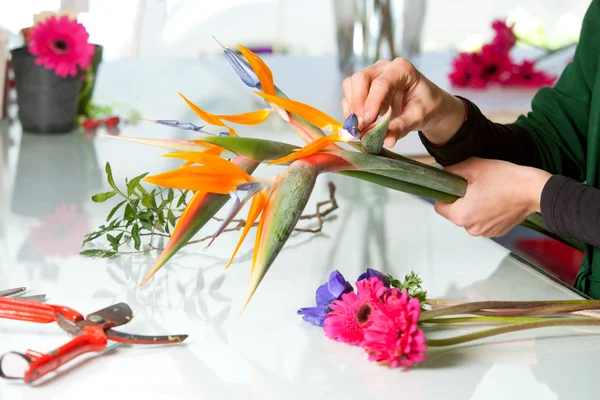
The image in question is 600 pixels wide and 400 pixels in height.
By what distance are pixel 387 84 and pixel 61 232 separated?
459 mm

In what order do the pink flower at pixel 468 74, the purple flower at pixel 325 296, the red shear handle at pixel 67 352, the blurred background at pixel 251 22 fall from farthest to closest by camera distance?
1. the blurred background at pixel 251 22
2. the pink flower at pixel 468 74
3. the purple flower at pixel 325 296
4. the red shear handle at pixel 67 352

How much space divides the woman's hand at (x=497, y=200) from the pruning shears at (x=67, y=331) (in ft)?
1.31

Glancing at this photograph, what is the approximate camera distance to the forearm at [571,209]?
0.81m

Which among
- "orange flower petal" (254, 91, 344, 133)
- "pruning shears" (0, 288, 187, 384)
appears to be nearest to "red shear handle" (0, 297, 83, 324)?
"pruning shears" (0, 288, 187, 384)

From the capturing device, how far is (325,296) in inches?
26.0

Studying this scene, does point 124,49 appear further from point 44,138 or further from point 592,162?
point 592,162

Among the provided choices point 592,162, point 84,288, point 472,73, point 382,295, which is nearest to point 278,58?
point 472,73

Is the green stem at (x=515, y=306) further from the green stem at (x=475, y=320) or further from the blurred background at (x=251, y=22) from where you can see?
the blurred background at (x=251, y=22)

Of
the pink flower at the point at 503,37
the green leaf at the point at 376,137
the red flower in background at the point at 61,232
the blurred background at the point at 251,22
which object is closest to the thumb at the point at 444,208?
the green leaf at the point at 376,137

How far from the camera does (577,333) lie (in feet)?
2.24

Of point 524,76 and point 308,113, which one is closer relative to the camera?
point 308,113

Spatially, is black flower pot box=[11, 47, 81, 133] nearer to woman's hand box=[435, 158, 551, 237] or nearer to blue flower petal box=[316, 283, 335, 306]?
woman's hand box=[435, 158, 551, 237]

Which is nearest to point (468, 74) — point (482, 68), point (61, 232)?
point (482, 68)

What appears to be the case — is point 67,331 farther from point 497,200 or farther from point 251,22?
point 251,22
